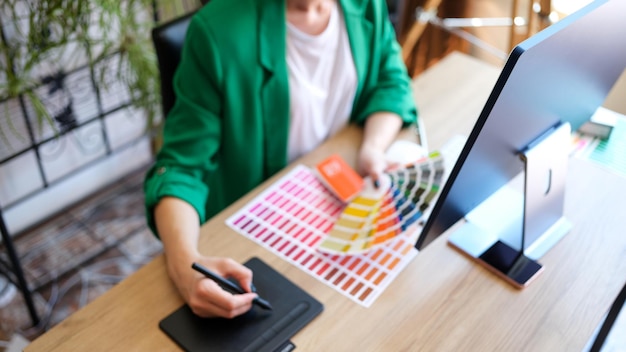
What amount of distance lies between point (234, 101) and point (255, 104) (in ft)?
0.17

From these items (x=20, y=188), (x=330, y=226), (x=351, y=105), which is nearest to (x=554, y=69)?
(x=330, y=226)

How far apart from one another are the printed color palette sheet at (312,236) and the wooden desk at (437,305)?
17mm

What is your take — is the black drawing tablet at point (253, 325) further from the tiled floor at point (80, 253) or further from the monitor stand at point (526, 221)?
the tiled floor at point (80, 253)

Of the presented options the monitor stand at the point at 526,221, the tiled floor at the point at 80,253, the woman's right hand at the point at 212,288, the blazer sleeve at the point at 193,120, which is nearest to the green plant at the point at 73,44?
the tiled floor at the point at 80,253

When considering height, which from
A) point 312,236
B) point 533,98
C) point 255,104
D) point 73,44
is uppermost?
point 533,98

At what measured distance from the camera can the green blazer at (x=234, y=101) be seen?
1.21 metres

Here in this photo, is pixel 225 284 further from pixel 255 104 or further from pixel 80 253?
pixel 80 253

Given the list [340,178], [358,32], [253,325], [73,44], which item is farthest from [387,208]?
[73,44]

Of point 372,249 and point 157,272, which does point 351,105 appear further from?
point 157,272

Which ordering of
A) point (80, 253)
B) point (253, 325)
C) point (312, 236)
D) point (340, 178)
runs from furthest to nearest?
point (80, 253) → point (340, 178) → point (312, 236) → point (253, 325)

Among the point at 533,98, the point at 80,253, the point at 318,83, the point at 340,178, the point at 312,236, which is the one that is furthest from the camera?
the point at 80,253

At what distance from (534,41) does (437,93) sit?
0.80m

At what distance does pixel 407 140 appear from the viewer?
1.42 metres

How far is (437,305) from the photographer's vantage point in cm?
103
